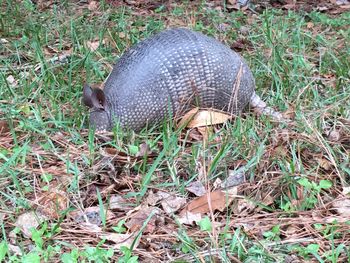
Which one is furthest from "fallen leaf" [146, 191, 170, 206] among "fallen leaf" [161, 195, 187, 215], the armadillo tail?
the armadillo tail

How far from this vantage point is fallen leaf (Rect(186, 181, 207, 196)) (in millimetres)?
3260

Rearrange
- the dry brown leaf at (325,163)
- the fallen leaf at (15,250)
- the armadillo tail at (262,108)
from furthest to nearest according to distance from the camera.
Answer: the armadillo tail at (262,108), the dry brown leaf at (325,163), the fallen leaf at (15,250)

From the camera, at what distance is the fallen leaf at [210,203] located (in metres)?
3.10

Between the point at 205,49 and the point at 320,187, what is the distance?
1.65 metres

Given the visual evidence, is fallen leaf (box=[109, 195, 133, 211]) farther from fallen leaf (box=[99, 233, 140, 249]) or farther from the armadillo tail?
the armadillo tail

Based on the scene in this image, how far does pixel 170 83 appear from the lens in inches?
167

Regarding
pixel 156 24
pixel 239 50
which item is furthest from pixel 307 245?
pixel 156 24

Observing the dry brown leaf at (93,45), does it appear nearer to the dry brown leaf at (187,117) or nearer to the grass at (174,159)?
the grass at (174,159)

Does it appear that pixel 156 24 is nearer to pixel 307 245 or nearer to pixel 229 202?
pixel 229 202

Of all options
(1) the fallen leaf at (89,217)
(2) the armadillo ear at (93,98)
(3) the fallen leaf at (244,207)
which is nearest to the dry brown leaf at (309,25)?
(2) the armadillo ear at (93,98)

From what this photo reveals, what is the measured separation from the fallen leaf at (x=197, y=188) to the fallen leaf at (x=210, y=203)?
0.09 metres

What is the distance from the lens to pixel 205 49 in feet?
14.4

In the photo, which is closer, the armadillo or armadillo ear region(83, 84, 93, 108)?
armadillo ear region(83, 84, 93, 108)

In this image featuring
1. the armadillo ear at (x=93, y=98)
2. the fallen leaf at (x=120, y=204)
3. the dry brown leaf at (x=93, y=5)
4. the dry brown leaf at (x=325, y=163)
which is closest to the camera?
the fallen leaf at (x=120, y=204)
